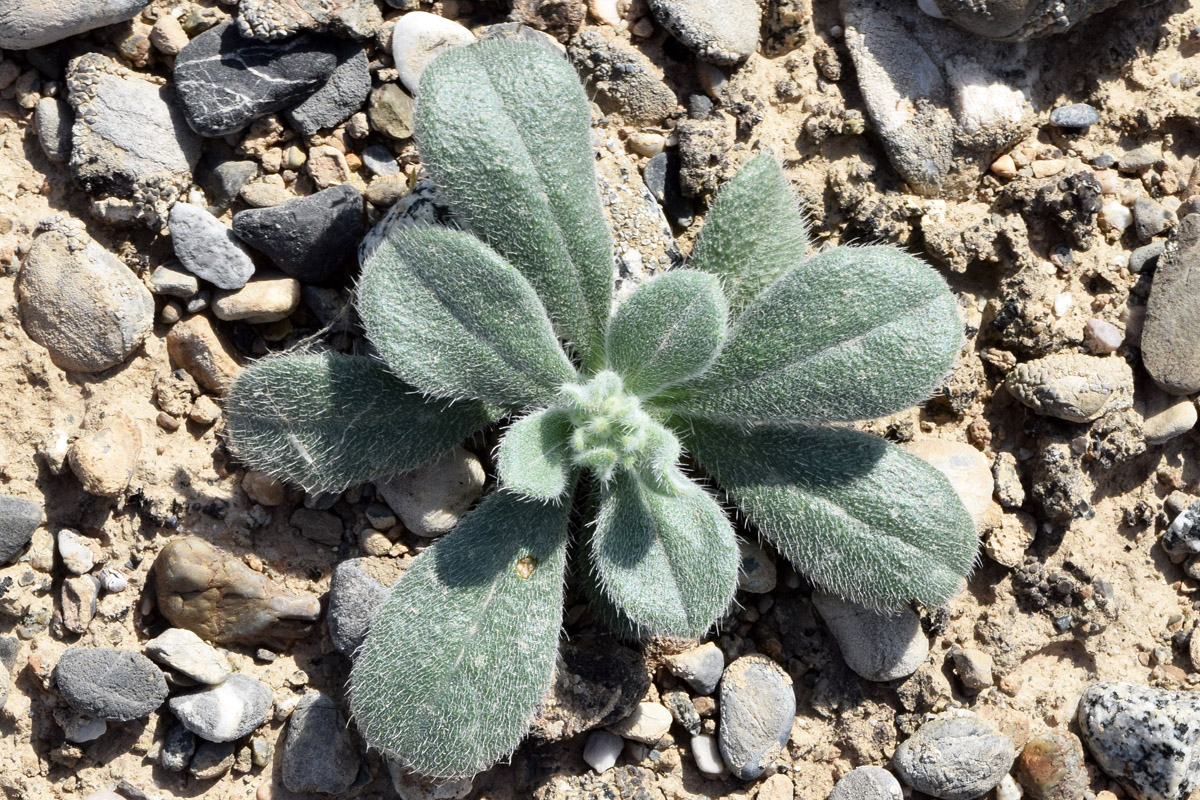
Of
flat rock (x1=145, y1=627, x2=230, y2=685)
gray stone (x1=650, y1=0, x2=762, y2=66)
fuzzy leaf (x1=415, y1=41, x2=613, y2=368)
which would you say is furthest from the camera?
gray stone (x1=650, y1=0, x2=762, y2=66)

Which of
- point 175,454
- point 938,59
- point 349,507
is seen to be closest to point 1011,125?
point 938,59

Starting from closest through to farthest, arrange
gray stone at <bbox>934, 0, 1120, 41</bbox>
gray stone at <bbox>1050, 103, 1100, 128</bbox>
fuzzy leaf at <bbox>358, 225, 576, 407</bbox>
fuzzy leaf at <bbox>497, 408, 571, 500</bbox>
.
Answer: fuzzy leaf at <bbox>497, 408, 571, 500</bbox>, fuzzy leaf at <bbox>358, 225, 576, 407</bbox>, gray stone at <bbox>934, 0, 1120, 41</bbox>, gray stone at <bbox>1050, 103, 1100, 128</bbox>

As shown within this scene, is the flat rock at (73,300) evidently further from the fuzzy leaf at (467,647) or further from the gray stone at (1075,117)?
the gray stone at (1075,117)

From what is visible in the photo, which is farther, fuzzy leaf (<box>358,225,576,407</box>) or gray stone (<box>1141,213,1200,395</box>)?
gray stone (<box>1141,213,1200,395</box>)

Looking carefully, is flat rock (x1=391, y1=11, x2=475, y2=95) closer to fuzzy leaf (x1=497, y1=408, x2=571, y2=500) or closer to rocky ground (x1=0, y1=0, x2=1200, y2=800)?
rocky ground (x1=0, y1=0, x2=1200, y2=800)

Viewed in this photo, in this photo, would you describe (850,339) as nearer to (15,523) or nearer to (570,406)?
(570,406)

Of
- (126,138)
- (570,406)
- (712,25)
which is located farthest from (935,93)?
(126,138)

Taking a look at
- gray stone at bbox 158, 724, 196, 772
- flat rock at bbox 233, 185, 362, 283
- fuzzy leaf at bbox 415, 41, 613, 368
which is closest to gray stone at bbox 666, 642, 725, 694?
fuzzy leaf at bbox 415, 41, 613, 368

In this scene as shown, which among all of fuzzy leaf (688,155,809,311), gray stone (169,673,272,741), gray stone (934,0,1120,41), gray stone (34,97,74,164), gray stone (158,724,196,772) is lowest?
gray stone (158,724,196,772)
